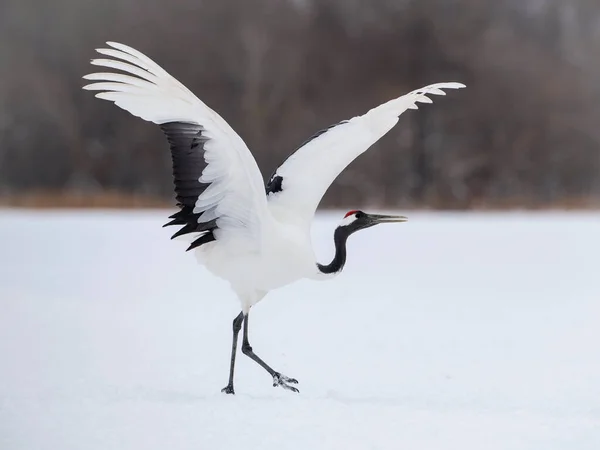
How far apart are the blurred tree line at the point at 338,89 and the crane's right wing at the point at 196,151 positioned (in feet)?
46.5

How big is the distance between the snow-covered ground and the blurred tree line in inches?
304

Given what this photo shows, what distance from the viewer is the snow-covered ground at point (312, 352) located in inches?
149

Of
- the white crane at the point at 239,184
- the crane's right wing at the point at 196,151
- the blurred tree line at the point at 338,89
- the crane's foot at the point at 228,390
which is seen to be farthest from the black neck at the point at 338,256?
the blurred tree line at the point at 338,89

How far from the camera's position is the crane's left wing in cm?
487

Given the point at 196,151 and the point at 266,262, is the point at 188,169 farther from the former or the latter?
the point at 266,262

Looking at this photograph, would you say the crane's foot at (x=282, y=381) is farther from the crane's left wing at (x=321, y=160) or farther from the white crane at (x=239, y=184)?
the crane's left wing at (x=321, y=160)

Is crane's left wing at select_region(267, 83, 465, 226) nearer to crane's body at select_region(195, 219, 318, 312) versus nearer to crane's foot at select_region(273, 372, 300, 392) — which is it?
crane's body at select_region(195, 219, 318, 312)

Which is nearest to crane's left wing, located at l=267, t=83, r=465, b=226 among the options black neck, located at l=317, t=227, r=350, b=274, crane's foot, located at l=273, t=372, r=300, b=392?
black neck, located at l=317, t=227, r=350, b=274

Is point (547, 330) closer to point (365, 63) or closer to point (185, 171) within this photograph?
point (185, 171)

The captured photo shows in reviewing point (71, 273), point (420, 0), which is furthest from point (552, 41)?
point (71, 273)

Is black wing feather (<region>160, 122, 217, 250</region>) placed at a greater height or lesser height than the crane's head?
greater

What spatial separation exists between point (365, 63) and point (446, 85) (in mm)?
15812

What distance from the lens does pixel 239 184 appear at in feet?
13.8

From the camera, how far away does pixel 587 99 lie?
67.5ft
